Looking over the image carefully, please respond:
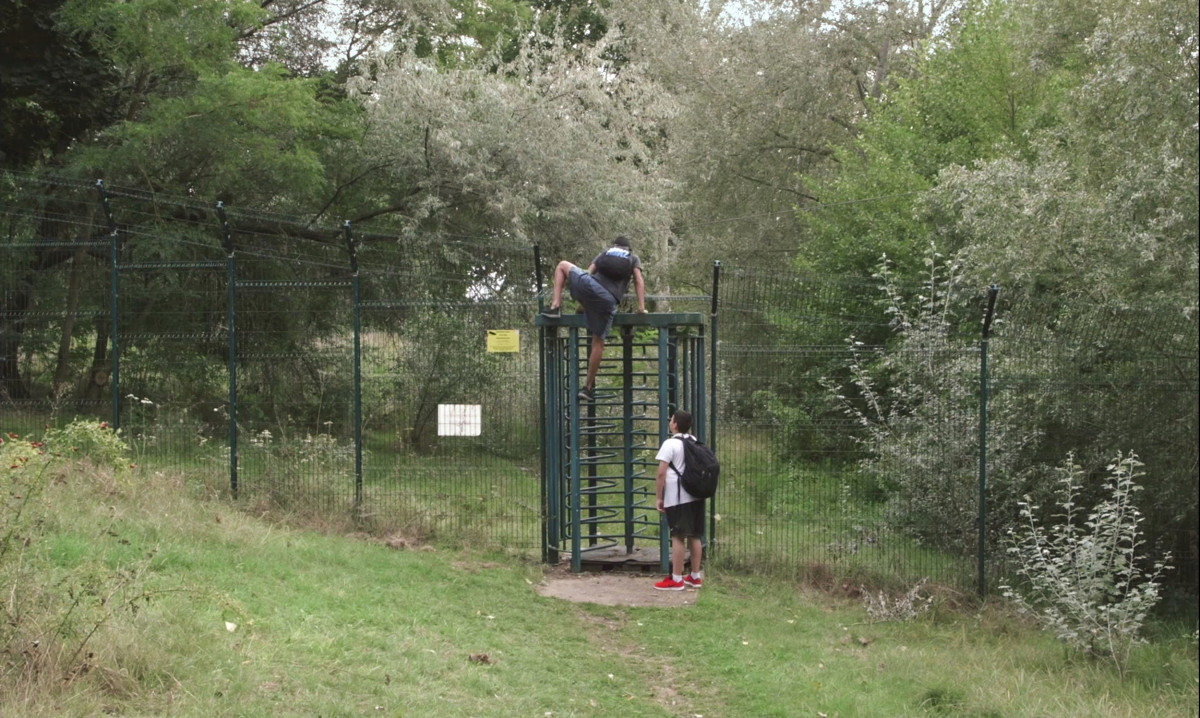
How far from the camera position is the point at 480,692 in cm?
634

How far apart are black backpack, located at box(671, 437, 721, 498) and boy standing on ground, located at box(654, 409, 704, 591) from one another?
1.7 inches

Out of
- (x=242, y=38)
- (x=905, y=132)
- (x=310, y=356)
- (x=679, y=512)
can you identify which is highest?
(x=242, y=38)

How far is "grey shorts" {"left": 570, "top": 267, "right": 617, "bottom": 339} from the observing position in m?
9.68

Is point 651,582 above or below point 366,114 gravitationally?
below

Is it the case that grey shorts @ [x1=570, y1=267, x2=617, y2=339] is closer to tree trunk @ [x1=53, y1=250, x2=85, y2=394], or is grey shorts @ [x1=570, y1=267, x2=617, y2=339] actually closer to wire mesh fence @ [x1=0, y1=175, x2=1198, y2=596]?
wire mesh fence @ [x1=0, y1=175, x2=1198, y2=596]

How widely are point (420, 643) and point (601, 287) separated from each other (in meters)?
3.77

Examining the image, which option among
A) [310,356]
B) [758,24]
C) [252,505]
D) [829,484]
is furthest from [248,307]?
[758,24]

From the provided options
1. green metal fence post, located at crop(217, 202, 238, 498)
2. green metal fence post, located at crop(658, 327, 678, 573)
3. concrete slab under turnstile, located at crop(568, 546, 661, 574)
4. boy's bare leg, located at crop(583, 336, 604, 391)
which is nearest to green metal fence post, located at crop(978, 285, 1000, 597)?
green metal fence post, located at crop(658, 327, 678, 573)

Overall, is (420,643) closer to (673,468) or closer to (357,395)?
(673,468)

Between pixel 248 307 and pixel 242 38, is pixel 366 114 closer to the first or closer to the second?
pixel 242 38

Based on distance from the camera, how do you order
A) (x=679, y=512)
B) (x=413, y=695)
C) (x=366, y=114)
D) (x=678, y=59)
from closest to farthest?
(x=413, y=695), (x=679, y=512), (x=366, y=114), (x=678, y=59)

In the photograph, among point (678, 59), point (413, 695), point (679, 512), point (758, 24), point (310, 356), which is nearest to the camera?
point (413, 695)

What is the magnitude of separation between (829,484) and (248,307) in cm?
654

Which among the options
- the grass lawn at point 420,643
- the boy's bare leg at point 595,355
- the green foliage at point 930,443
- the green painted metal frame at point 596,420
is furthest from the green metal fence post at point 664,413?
the green foliage at point 930,443
